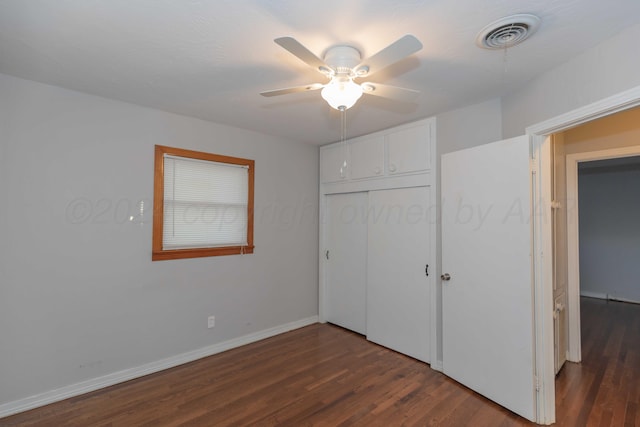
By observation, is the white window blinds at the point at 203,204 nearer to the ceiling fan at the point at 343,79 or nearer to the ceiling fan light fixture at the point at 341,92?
the ceiling fan at the point at 343,79

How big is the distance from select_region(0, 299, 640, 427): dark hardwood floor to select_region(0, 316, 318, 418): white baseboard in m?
0.07

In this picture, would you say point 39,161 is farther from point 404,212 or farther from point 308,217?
point 404,212

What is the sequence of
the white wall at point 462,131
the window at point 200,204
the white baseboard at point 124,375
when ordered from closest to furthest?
the white baseboard at point 124,375 < the white wall at point 462,131 < the window at point 200,204

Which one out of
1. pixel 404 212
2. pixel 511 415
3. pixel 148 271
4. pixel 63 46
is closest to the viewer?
pixel 63 46

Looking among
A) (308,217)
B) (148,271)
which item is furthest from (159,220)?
(308,217)

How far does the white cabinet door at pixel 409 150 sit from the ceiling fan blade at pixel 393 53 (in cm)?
172

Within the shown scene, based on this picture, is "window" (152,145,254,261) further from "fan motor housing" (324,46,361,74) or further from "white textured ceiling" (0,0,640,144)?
"fan motor housing" (324,46,361,74)

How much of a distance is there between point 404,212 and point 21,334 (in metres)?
3.59

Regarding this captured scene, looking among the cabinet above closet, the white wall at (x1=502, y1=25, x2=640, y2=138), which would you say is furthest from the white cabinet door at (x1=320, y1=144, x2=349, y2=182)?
the white wall at (x1=502, y1=25, x2=640, y2=138)

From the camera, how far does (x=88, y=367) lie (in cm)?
266

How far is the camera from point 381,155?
12.0ft

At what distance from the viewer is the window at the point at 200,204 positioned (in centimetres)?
310

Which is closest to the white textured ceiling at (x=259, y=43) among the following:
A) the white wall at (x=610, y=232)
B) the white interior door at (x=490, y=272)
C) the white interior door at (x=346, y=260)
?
the white interior door at (x=490, y=272)

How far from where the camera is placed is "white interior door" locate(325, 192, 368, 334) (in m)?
4.01
